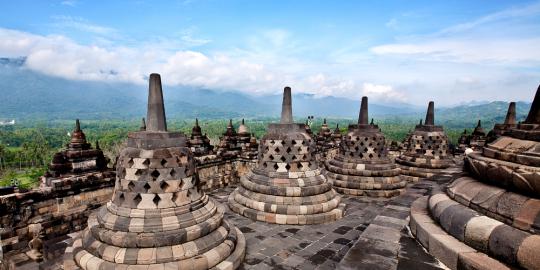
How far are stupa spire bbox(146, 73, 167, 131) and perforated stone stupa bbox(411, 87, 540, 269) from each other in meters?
4.52

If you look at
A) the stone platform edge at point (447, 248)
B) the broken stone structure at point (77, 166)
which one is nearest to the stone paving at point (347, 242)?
the stone platform edge at point (447, 248)

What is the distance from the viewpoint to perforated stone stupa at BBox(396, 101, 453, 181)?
13.8m

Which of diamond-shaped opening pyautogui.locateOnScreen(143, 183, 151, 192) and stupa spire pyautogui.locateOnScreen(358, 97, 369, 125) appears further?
stupa spire pyautogui.locateOnScreen(358, 97, 369, 125)

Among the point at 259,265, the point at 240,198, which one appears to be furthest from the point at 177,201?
the point at 240,198

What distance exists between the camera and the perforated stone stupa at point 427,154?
1379 cm

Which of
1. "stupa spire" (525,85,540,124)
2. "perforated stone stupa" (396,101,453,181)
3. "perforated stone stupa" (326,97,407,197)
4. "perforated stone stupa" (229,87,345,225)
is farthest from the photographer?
"perforated stone stupa" (396,101,453,181)

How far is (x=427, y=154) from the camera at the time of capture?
46.1 feet

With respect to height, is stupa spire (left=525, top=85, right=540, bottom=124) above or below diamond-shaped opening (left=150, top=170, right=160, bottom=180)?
A: above

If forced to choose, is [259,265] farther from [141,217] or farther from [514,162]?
[514,162]

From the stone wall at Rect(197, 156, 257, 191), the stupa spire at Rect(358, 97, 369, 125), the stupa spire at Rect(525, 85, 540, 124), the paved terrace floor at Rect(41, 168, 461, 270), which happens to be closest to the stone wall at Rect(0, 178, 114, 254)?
the paved terrace floor at Rect(41, 168, 461, 270)

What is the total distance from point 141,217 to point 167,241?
0.62m

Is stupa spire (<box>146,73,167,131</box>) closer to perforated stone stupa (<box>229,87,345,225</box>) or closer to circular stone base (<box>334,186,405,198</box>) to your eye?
perforated stone stupa (<box>229,87,345,225</box>)

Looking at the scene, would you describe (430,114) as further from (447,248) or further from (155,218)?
(155,218)

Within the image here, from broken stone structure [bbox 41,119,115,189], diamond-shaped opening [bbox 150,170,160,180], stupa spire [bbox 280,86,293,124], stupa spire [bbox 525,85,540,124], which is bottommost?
broken stone structure [bbox 41,119,115,189]
